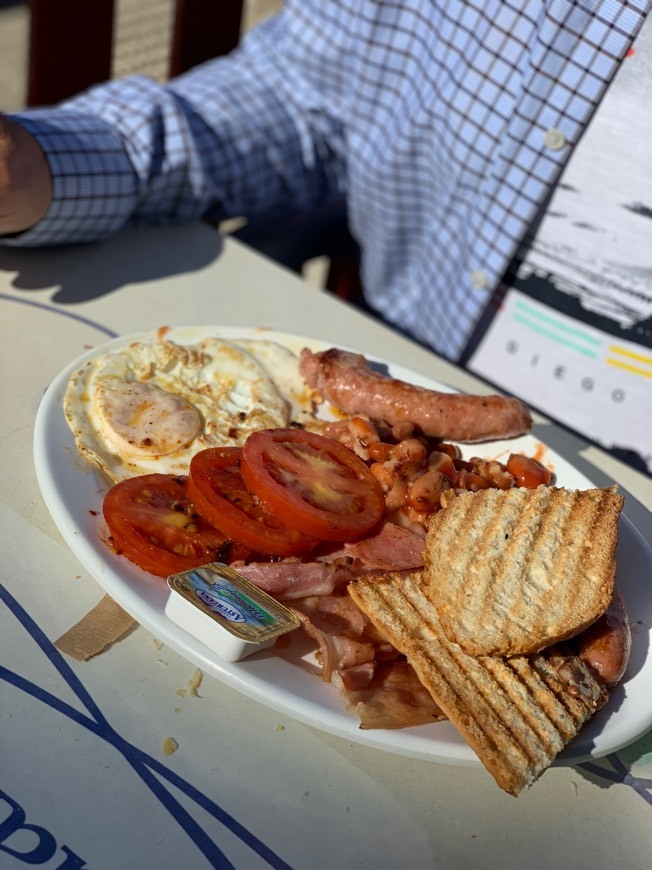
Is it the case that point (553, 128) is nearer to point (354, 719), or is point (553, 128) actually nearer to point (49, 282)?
point (49, 282)

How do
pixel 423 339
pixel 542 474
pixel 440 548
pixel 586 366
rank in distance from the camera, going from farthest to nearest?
1. pixel 423 339
2. pixel 586 366
3. pixel 542 474
4. pixel 440 548

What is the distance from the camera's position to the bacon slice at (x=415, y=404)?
1.72 meters

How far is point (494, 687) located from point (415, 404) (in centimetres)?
66

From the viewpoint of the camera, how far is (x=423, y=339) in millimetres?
2799

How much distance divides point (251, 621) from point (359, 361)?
0.75 metres

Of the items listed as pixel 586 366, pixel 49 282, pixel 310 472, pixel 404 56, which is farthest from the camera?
pixel 404 56

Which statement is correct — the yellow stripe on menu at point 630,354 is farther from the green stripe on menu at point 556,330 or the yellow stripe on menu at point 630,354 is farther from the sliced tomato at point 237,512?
the sliced tomato at point 237,512

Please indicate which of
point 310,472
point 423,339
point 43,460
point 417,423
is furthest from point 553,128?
point 43,460

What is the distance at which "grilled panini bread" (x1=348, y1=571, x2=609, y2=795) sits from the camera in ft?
3.70

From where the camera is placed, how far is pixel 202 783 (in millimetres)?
1176

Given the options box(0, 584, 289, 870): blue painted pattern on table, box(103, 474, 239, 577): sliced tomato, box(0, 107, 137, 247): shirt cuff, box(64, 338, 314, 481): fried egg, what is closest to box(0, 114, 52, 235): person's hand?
box(0, 107, 137, 247): shirt cuff

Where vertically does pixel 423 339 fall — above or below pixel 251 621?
below

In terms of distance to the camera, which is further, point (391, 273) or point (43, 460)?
point (391, 273)

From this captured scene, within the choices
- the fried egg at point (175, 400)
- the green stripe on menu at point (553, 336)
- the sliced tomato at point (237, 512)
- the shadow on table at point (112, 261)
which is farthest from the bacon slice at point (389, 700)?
the green stripe on menu at point (553, 336)
